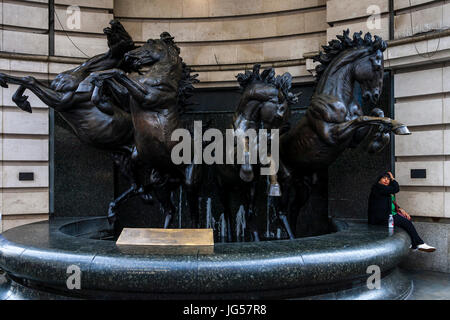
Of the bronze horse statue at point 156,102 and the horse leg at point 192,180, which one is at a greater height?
the bronze horse statue at point 156,102

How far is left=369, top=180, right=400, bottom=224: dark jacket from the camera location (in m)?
7.50

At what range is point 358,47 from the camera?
752cm

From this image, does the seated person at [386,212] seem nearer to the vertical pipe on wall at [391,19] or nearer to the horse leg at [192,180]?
the horse leg at [192,180]

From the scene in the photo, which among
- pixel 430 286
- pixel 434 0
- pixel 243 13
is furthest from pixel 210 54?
pixel 430 286

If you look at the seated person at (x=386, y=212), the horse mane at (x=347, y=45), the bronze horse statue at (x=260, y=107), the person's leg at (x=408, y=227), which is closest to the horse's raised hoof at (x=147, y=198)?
the bronze horse statue at (x=260, y=107)

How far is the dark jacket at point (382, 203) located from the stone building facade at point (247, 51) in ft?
4.83

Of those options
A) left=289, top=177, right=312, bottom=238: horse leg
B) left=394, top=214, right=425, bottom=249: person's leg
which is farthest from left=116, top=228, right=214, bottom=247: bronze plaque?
left=394, top=214, right=425, bottom=249: person's leg

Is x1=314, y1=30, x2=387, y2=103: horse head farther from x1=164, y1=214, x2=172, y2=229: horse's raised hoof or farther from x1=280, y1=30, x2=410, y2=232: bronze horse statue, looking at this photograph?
x1=164, y1=214, x2=172, y2=229: horse's raised hoof

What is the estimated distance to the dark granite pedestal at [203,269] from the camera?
15.1ft

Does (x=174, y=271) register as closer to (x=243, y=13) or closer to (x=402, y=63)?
(x=402, y=63)

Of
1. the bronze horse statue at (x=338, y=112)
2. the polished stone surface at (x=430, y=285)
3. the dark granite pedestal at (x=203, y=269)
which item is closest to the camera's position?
the dark granite pedestal at (x=203, y=269)

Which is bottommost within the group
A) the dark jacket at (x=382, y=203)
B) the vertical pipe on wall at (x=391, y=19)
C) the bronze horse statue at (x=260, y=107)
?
the dark jacket at (x=382, y=203)

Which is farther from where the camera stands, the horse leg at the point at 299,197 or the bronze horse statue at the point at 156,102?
the horse leg at the point at 299,197

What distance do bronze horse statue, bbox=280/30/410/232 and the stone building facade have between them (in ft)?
5.32
